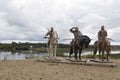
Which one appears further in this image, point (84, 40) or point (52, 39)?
point (52, 39)

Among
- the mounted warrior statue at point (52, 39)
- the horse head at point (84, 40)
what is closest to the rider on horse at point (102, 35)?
the horse head at point (84, 40)

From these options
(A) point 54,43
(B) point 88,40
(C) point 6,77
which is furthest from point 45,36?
(C) point 6,77

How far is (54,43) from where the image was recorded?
74.2 feet

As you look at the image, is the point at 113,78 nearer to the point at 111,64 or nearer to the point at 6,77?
the point at 6,77

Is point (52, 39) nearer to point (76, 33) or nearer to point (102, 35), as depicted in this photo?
point (76, 33)

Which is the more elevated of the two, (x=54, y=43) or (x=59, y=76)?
(x=54, y=43)

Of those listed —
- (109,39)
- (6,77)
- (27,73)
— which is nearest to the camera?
(6,77)

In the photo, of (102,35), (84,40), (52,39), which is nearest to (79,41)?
(84,40)

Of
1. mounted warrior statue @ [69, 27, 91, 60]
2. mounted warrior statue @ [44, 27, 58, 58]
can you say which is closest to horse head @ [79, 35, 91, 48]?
mounted warrior statue @ [69, 27, 91, 60]

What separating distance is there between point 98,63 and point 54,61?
2745 mm

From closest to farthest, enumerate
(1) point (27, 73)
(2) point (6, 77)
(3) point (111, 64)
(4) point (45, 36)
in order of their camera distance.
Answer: (2) point (6, 77)
(1) point (27, 73)
(3) point (111, 64)
(4) point (45, 36)

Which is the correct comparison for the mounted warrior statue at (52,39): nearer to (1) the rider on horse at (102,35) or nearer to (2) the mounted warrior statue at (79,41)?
(2) the mounted warrior statue at (79,41)

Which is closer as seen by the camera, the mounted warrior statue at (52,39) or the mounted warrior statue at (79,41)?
the mounted warrior statue at (79,41)

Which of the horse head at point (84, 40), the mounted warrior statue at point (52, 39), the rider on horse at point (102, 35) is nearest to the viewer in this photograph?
the horse head at point (84, 40)
